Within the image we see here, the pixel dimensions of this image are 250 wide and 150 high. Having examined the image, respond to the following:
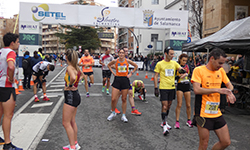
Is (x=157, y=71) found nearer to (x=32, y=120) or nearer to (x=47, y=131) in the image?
(x=47, y=131)

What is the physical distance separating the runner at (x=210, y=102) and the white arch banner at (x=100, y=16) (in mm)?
14227

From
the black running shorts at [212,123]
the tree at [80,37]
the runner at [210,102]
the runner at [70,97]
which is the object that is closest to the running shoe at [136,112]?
the runner at [70,97]

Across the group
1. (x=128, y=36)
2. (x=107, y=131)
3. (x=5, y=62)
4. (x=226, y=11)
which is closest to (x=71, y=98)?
(x=5, y=62)

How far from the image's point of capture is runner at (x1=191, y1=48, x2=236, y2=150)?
135 inches

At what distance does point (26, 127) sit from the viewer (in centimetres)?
575

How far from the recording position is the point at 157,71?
574 centimetres

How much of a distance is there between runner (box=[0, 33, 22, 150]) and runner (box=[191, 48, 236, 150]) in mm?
3179

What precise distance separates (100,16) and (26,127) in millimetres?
12620


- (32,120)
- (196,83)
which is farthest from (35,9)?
(196,83)

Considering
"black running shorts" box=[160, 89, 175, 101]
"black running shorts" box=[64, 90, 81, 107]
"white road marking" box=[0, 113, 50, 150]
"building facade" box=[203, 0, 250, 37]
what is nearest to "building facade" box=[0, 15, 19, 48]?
"black running shorts" box=[64, 90, 81, 107]

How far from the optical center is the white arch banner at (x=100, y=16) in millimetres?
16281

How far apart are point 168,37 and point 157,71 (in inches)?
512

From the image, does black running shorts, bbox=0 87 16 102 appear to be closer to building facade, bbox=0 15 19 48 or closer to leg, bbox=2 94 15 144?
leg, bbox=2 94 15 144

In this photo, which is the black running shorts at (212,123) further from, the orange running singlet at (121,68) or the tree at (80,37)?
the tree at (80,37)
